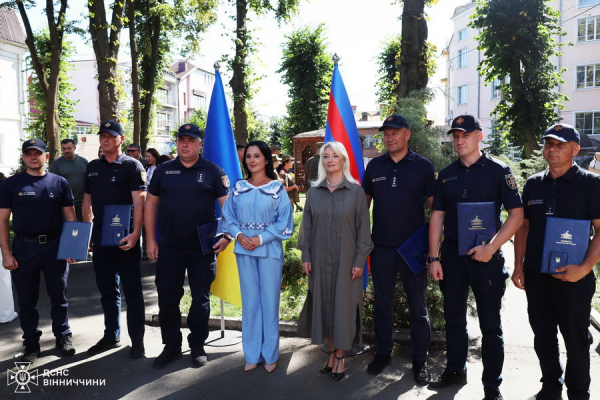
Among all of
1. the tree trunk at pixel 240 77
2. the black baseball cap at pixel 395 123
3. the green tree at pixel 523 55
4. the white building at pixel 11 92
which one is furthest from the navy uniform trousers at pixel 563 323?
the white building at pixel 11 92

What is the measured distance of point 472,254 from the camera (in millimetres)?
3846

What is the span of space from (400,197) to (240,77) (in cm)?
1122

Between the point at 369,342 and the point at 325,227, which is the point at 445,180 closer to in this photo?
the point at 325,227

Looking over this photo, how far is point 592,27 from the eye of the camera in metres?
32.0

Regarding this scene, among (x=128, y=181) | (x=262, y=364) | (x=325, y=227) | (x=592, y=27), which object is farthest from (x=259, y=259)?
(x=592, y=27)

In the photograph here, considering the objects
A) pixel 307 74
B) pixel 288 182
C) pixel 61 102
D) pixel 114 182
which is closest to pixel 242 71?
pixel 288 182

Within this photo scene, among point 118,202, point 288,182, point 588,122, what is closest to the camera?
point 118,202

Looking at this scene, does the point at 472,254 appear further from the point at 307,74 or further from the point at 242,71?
the point at 307,74

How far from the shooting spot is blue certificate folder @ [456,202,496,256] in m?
3.78

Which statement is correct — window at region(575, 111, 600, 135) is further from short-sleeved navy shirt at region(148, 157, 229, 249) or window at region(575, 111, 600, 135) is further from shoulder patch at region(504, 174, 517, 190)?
short-sleeved navy shirt at region(148, 157, 229, 249)

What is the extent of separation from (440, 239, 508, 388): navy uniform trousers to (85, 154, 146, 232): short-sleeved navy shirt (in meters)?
3.11

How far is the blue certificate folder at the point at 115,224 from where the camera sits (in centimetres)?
473

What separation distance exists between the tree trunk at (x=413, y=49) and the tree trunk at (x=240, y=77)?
27.1 feet

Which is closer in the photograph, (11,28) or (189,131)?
(189,131)
